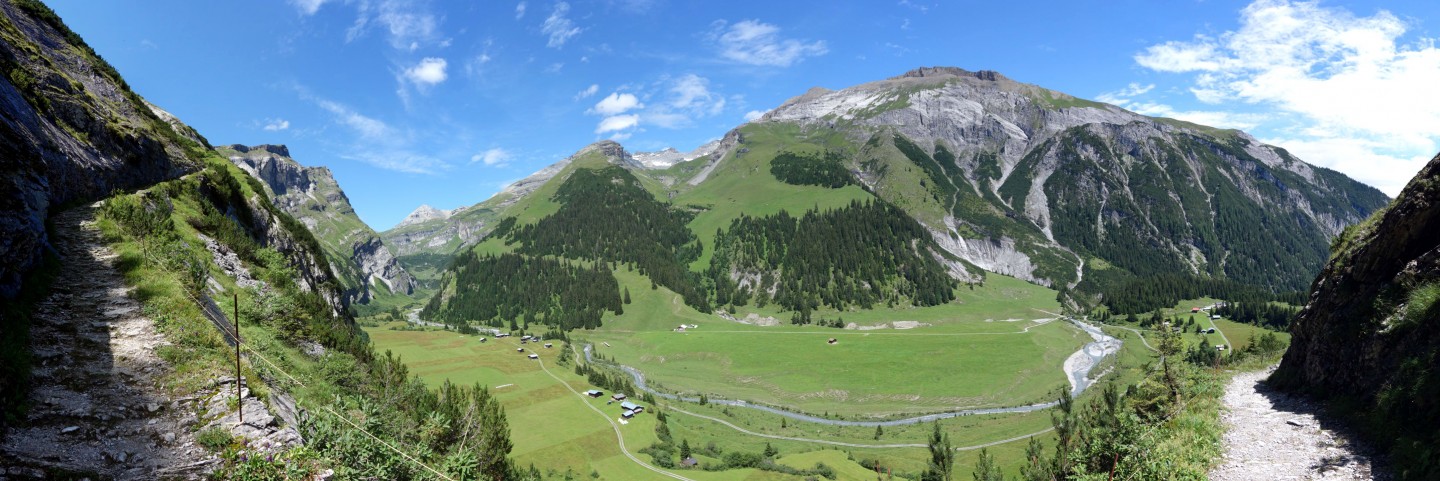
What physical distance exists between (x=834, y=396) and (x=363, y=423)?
94.6m

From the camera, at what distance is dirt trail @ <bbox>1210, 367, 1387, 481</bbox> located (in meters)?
22.9

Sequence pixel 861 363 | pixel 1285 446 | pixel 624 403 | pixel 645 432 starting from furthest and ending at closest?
pixel 861 363 → pixel 624 403 → pixel 645 432 → pixel 1285 446

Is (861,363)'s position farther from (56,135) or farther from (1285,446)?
(56,135)

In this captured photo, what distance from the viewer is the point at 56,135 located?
2298 centimetres

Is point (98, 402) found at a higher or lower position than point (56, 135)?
lower

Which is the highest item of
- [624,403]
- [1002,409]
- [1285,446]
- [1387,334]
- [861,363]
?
[1387,334]

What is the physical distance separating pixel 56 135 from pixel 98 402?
19070 millimetres

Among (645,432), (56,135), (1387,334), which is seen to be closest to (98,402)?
(56,135)

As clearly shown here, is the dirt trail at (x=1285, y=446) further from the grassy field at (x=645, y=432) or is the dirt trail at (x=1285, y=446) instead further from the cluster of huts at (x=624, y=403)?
the cluster of huts at (x=624, y=403)

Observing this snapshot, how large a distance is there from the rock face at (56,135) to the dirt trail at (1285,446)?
150 ft

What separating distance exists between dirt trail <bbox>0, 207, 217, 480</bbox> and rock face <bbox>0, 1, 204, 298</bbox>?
5.18ft

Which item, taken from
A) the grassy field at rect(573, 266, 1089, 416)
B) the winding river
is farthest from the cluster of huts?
the grassy field at rect(573, 266, 1089, 416)

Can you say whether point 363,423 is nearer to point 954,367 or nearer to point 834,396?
point 834,396

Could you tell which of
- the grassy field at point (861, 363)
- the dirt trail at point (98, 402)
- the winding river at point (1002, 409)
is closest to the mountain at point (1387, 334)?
the dirt trail at point (98, 402)
